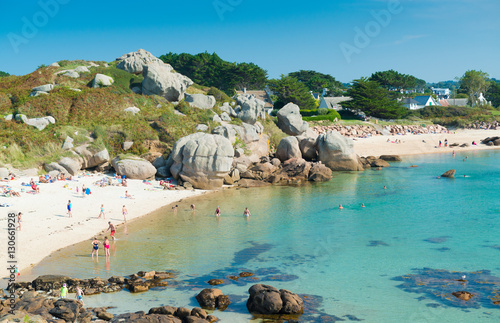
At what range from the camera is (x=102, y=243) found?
2309 cm

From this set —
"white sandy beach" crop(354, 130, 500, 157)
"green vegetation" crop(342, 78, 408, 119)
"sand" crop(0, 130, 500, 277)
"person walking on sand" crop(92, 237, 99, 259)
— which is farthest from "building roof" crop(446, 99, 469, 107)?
"person walking on sand" crop(92, 237, 99, 259)

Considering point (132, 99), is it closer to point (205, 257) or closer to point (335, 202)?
point (335, 202)

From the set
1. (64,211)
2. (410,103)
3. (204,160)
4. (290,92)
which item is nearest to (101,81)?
(204,160)

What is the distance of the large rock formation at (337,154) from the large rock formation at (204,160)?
47.8ft

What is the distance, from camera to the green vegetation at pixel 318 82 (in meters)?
125

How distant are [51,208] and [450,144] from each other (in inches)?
2466

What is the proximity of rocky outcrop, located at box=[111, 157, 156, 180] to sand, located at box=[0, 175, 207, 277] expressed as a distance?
118cm

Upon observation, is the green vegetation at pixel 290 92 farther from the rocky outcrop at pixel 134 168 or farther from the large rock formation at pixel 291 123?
the rocky outcrop at pixel 134 168

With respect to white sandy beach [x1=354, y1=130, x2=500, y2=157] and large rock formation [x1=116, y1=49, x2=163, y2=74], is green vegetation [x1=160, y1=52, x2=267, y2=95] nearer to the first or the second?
large rock formation [x1=116, y1=49, x2=163, y2=74]

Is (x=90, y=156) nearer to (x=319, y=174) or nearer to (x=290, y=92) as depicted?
(x=319, y=174)

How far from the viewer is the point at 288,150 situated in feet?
160

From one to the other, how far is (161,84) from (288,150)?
1734 centimetres

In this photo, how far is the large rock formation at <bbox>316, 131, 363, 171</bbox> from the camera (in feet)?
157

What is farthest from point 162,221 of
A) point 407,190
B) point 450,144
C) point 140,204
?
point 450,144
